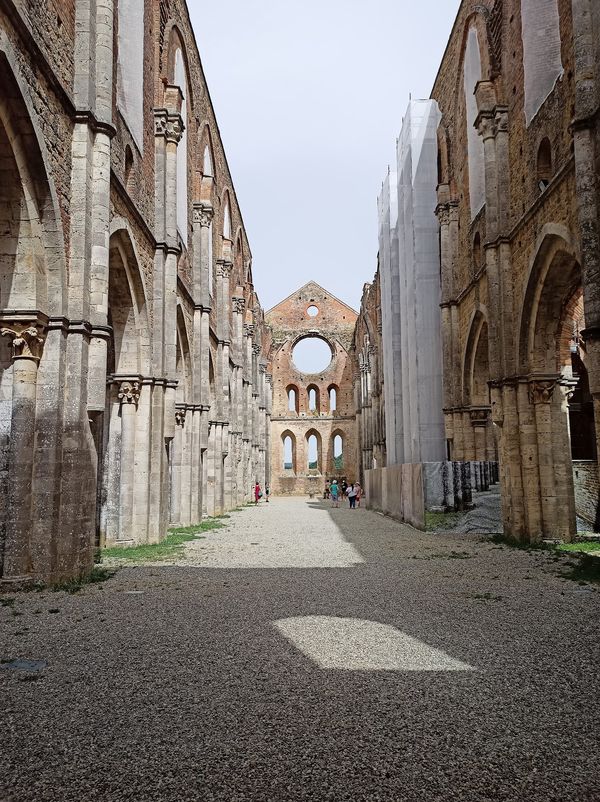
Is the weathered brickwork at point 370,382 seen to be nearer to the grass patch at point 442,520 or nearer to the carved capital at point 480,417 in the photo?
the carved capital at point 480,417

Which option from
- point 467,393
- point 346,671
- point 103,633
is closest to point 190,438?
point 467,393

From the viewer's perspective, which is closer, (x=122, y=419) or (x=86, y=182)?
(x=86, y=182)

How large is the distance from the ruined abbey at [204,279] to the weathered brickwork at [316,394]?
1680 centimetres

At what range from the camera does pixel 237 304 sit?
85.8ft

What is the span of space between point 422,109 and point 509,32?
6514 mm

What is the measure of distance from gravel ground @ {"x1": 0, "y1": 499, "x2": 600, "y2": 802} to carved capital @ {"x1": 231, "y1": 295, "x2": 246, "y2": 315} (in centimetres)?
1982

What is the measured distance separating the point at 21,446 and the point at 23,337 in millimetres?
1142

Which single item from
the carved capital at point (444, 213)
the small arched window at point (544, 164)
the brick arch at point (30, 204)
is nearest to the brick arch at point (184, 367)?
the carved capital at point (444, 213)

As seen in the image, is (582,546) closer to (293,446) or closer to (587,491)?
(587,491)

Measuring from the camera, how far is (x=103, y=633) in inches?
193

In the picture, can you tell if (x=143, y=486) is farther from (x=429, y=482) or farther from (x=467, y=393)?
(x=467, y=393)

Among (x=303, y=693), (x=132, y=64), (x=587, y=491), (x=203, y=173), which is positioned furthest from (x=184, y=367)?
(x=303, y=693)

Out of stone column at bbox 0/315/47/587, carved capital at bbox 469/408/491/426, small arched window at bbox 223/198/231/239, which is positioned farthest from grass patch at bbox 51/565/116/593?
small arched window at bbox 223/198/231/239

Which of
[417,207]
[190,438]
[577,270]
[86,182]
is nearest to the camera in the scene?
[86,182]
